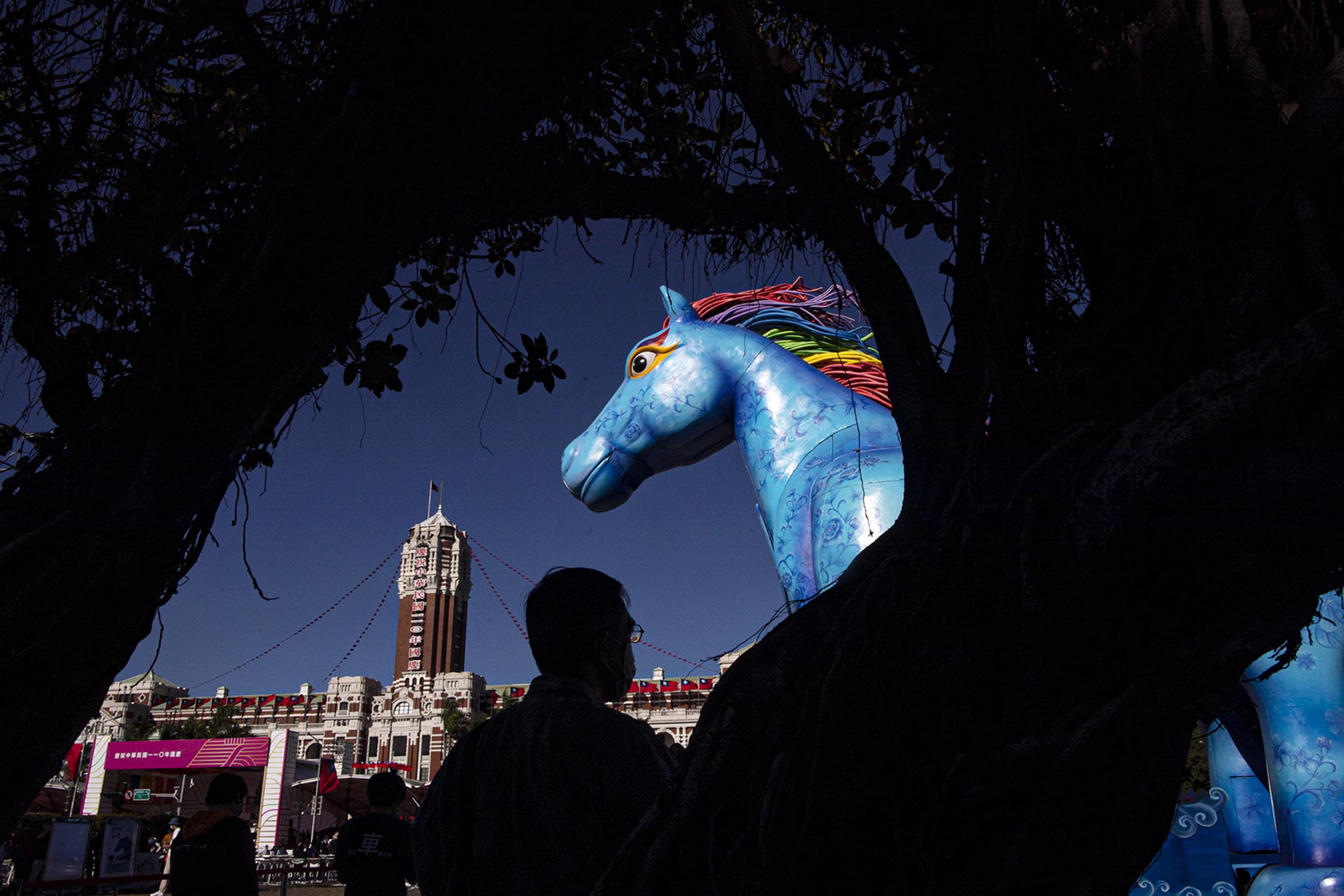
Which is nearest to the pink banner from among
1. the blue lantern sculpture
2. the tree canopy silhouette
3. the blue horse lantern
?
the blue horse lantern

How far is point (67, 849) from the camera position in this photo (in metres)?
9.83

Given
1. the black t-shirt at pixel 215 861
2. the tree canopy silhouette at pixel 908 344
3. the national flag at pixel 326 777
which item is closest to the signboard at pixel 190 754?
the national flag at pixel 326 777

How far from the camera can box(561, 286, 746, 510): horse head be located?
4.29 meters

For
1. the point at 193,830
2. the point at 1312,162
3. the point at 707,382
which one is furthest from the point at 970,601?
the point at 193,830

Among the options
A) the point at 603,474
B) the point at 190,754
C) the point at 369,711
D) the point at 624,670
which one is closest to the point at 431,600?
the point at 369,711

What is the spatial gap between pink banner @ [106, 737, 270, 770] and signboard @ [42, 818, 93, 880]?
1256 centimetres

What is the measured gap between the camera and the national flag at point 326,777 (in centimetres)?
1605

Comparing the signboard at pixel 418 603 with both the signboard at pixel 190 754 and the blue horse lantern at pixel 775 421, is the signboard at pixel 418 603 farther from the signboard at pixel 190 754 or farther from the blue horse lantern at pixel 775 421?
the blue horse lantern at pixel 775 421

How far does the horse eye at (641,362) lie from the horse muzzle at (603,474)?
404 mm

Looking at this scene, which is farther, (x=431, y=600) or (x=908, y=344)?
(x=431, y=600)

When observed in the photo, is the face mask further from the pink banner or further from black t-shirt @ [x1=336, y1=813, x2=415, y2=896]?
the pink banner

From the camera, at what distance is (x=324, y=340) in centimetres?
160

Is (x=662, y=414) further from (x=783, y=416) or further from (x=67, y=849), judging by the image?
(x=67, y=849)

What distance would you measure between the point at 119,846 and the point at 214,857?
947 centimetres
